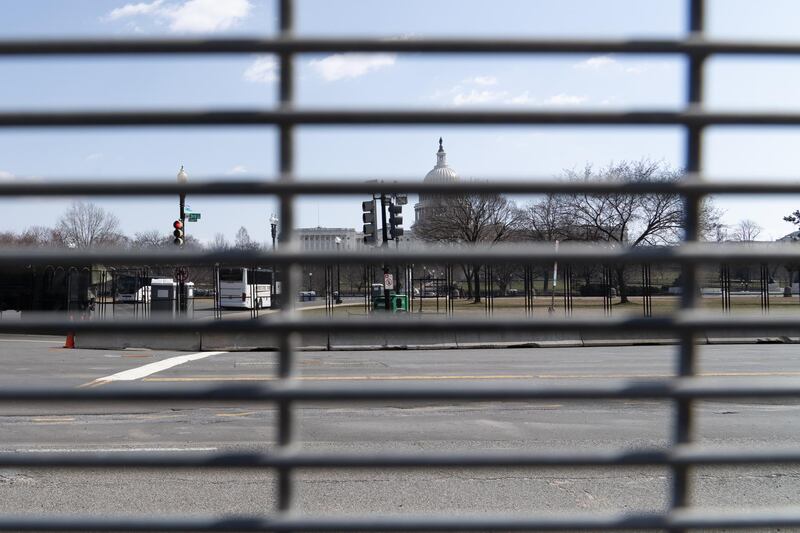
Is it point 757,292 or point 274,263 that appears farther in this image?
point 757,292

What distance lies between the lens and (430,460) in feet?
4.83

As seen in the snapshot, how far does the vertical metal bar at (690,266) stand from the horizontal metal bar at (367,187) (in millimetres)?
55

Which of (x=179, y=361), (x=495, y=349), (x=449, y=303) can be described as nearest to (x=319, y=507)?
(x=179, y=361)

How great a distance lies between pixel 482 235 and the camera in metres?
34.5

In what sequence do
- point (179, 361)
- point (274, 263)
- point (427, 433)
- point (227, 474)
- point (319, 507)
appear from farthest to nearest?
point (179, 361) < point (427, 433) < point (227, 474) < point (319, 507) < point (274, 263)

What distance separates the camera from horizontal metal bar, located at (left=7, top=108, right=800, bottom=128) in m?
1.50

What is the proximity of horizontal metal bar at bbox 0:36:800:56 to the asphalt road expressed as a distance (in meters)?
0.75

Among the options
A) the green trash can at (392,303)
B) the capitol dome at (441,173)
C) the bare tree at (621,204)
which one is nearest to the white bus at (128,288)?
the green trash can at (392,303)

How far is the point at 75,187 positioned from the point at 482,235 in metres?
33.4

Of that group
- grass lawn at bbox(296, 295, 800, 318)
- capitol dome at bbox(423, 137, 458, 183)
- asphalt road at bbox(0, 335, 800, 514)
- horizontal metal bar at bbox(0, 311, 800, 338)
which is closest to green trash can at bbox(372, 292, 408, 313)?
grass lawn at bbox(296, 295, 800, 318)

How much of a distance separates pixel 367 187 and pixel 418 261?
19cm

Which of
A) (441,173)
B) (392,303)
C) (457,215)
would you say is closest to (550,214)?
(457,215)

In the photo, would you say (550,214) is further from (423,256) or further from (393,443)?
(423,256)

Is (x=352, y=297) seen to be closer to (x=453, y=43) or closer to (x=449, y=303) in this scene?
(x=449, y=303)
